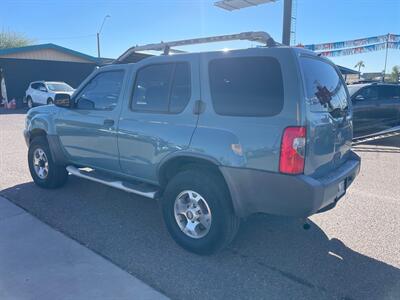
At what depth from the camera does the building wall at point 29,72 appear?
21969mm

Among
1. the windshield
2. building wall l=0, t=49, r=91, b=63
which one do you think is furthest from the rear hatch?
building wall l=0, t=49, r=91, b=63

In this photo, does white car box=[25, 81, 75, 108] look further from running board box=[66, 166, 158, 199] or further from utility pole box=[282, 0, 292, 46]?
running board box=[66, 166, 158, 199]

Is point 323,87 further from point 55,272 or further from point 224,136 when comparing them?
point 55,272

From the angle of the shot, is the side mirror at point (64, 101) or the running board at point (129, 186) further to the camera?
the side mirror at point (64, 101)

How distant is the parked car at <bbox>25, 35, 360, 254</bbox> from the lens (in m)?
2.69

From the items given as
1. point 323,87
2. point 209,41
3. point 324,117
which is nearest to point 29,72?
point 209,41

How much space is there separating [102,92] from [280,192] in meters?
2.71

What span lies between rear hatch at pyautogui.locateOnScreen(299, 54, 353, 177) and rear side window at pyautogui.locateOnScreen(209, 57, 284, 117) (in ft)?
0.84

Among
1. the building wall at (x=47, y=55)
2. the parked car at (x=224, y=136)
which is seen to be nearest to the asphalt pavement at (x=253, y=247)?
the parked car at (x=224, y=136)

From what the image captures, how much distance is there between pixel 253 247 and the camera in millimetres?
3426

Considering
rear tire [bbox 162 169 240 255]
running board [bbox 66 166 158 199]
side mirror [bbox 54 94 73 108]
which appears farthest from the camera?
side mirror [bbox 54 94 73 108]

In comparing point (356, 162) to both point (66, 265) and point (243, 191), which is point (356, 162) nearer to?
point (243, 191)

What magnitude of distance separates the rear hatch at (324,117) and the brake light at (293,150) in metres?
0.07

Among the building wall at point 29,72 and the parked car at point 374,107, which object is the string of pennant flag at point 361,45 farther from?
the building wall at point 29,72
